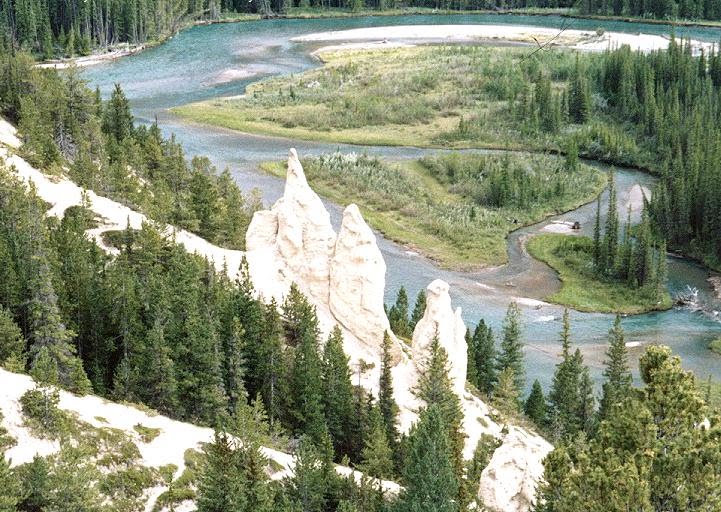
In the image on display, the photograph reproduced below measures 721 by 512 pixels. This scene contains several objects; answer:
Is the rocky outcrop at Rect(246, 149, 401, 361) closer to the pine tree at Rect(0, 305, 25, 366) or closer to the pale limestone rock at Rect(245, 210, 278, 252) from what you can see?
the pale limestone rock at Rect(245, 210, 278, 252)

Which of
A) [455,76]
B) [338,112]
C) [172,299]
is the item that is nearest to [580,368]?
[172,299]

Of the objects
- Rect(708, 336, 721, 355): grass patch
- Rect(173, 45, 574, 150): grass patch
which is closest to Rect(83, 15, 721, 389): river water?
Rect(708, 336, 721, 355): grass patch

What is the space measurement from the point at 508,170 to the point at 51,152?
6242cm

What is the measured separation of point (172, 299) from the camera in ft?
220

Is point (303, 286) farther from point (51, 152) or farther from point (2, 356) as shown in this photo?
point (51, 152)

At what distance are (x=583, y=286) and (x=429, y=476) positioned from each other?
65.6m

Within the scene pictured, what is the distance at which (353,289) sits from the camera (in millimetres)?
68438

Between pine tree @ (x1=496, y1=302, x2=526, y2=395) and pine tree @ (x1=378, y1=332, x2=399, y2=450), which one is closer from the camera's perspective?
pine tree @ (x1=378, y1=332, x2=399, y2=450)

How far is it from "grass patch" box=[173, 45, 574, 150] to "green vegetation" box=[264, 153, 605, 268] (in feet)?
48.4

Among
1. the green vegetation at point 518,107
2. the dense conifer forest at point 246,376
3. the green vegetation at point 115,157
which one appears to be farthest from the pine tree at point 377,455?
the green vegetation at point 518,107

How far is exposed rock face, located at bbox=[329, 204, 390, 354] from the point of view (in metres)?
67.2

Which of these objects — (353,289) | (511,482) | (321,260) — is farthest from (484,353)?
(511,482)

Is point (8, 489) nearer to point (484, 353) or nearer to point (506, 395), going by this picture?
point (506, 395)

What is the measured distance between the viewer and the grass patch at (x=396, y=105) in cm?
Result: 15850
